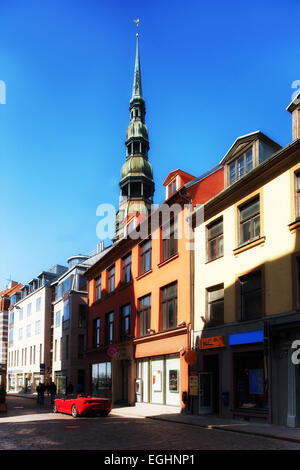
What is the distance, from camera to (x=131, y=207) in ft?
259

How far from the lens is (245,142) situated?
2216 centimetres

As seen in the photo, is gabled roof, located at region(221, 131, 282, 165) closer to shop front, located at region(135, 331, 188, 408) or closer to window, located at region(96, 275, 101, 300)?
shop front, located at region(135, 331, 188, 408)

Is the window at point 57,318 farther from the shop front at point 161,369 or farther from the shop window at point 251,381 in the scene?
the shop window at point 251,381

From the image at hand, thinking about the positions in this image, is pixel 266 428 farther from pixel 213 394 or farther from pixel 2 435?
pixel 2 435

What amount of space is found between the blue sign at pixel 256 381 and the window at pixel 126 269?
49.5 ft

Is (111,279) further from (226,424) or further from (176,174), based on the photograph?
(226,424)

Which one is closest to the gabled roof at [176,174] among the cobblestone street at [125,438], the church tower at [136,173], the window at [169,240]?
the window at [169,240]

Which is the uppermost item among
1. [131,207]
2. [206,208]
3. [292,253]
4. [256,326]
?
[131,207]

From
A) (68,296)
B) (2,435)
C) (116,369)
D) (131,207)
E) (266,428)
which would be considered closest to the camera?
(2,435)

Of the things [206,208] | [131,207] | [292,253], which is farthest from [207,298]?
[131,207]

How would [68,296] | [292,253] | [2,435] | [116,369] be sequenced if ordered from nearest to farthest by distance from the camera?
1. [2,435]
2. [292,253]
3. [116,369]
4. [68,296]

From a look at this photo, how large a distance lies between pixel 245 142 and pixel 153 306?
11252 millimetres

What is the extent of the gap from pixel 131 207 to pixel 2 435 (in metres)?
65.1

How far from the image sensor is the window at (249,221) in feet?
66.1
